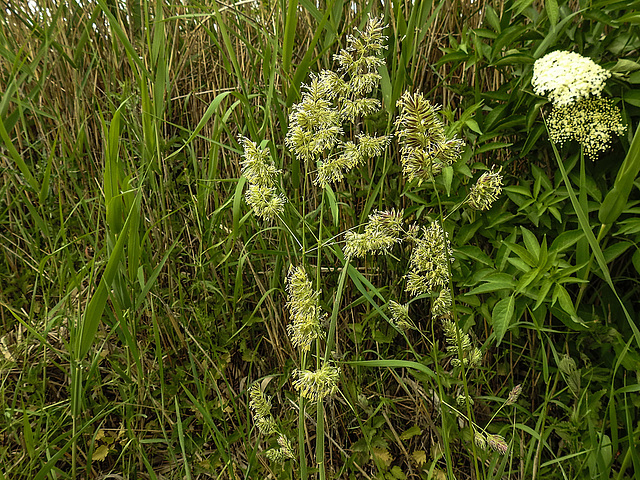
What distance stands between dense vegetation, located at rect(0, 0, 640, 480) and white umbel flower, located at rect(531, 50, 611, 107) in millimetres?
101

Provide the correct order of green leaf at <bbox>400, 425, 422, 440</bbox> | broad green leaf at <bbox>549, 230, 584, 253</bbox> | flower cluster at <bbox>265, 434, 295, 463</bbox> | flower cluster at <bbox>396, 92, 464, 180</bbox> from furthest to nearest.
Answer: green leaf at <bbox>400, 425, 422, 440</bbox>, broad green leaf at <bbox>549, 230, 584, 253</bbox>, flower cluster at <bbox>265, 434, 295, 463</bbox>, flower cluster at <bbox>396, 92, 464, 180</bbox>

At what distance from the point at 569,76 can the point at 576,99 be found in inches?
1.8

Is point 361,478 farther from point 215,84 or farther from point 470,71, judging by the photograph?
point 215,84

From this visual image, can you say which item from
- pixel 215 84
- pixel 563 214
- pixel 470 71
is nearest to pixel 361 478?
pixel 563 214

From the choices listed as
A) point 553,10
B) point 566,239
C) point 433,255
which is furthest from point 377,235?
point 553,10

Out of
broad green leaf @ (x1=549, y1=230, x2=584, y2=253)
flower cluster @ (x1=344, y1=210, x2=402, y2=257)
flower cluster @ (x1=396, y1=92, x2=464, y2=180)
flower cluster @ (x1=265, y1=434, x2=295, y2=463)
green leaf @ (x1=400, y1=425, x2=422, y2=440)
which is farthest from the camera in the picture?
green leaf @ (x1=400, y1=425, x2=422, y2=440)

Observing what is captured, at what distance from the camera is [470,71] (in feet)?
4.82

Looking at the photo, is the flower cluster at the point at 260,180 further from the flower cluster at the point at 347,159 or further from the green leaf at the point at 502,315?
the green leaf at the point at 502,315

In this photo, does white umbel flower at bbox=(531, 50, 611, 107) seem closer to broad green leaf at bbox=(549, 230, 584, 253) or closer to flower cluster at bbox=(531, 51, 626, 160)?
flower cluster at bbox=(531, 51, 626, 160)

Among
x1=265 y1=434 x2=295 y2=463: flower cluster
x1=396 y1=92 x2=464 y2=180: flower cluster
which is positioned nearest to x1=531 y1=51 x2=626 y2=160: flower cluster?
x1=396 y1=92 x2=464 y2=180: flower cluster

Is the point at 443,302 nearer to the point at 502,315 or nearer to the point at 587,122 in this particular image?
the point at 502,315

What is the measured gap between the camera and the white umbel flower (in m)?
0.90

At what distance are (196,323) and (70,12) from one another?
117cm

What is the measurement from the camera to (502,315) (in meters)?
1.12
